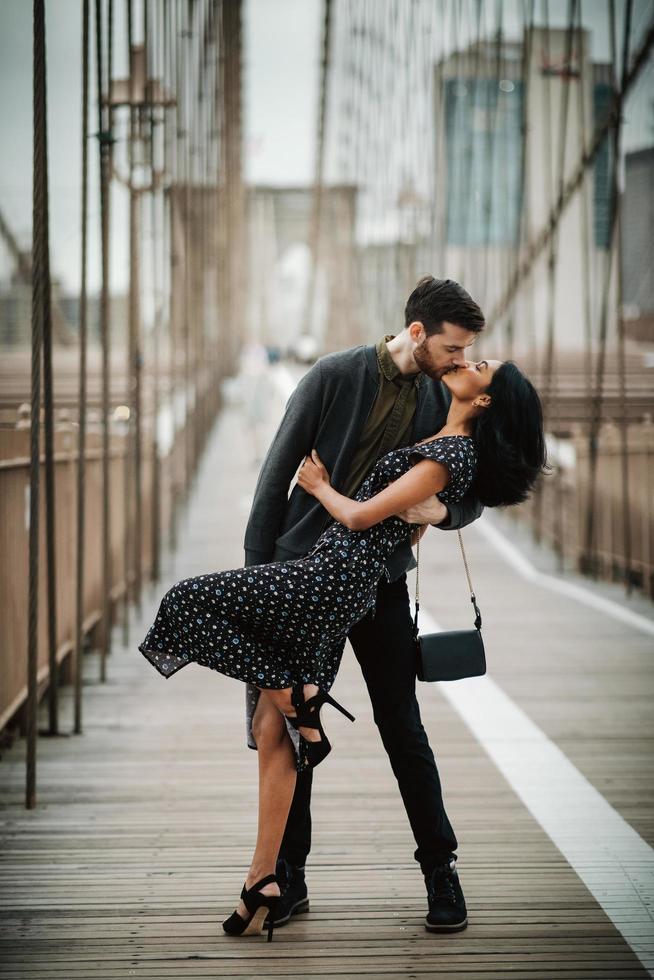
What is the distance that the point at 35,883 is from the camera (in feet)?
6.41

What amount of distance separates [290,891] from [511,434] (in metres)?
0.81

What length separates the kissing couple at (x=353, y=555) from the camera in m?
1.63

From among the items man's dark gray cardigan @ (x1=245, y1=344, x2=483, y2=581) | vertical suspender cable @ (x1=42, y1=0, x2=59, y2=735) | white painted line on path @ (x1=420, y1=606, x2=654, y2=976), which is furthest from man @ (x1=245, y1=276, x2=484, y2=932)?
vertical suspender cable @ (x1=42, y1=0, x2=59, y2=735)

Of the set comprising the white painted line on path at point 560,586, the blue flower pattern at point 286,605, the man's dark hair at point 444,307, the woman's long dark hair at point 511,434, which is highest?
the man's dark hair at point 444,307

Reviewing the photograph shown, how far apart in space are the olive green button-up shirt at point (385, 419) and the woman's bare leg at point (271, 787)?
366mm

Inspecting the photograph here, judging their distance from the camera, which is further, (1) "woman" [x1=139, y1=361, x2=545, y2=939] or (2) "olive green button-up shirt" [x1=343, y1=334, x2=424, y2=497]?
(2) "olive green button-up shirt" [x1=343, y1=334, x2=424, y2=497]

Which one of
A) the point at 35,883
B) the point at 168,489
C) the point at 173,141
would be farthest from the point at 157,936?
the point at 173,141

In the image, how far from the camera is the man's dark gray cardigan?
1721 mm

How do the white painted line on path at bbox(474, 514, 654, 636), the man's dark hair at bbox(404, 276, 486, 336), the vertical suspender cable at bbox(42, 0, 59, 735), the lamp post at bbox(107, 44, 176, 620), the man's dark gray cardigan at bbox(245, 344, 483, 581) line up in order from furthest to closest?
the white painted line on path at bbox(474, 514, 654, 636), the lamp post at bbox(107, 44, 176, 620), the vertical suspender cable at bbox(42, 0, 59, 735), the man's dark gray cardigan at bbox(245, 344, 483, 581), the man's dark hair at bbox(404, 276, 486, 336)

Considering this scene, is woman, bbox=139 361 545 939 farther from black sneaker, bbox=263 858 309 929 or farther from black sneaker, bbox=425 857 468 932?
black sneaker, bbox=425 857 468 932

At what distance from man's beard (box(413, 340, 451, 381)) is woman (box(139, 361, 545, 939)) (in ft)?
0.06

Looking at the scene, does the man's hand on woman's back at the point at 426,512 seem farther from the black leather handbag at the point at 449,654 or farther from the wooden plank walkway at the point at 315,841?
the wooden plank walkway at the point at 315,841

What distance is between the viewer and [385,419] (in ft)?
5.75

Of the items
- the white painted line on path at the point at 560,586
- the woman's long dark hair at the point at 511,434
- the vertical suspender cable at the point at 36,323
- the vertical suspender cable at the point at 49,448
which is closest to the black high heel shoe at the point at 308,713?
the woman's long dark hair at the point at 511,434
